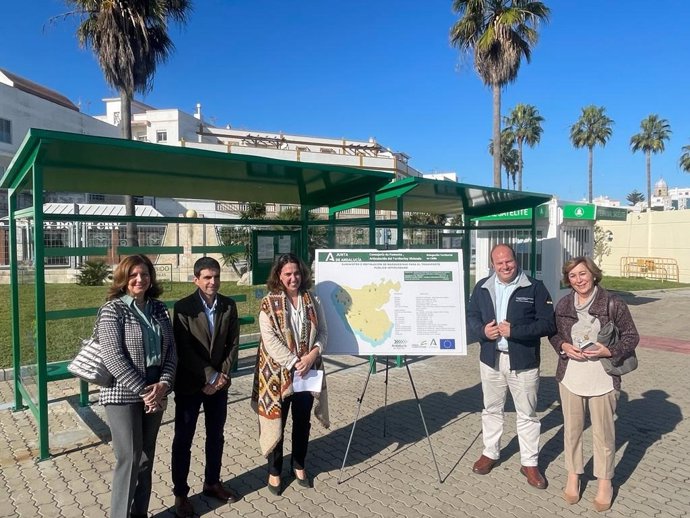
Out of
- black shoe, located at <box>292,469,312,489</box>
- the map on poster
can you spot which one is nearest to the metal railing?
the map on poster

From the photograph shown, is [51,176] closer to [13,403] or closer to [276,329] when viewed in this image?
[13,403]

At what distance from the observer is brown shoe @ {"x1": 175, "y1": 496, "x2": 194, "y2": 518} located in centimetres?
342

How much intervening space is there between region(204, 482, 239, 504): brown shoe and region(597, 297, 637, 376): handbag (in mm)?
2828

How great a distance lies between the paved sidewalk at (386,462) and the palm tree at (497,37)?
15088 millimetres

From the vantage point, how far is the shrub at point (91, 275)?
36.3 ft

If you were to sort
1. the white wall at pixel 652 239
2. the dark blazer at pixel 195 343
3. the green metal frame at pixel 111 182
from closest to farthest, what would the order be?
the dark blazer at pixel 195 343, the green metal frame at pixel 111 182, the white wall at pixel 652 239

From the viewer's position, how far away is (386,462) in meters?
4.36

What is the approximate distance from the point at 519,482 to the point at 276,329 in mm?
2292

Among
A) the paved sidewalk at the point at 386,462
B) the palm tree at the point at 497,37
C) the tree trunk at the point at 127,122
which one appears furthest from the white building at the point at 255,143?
the paved sidewalk at the point at 386,462

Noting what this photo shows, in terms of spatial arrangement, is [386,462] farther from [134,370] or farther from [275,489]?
[134,370]

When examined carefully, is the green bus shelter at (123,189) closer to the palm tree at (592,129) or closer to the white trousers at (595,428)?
the white trousers at (595,428)

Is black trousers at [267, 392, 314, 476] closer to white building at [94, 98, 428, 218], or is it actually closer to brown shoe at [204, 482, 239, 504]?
brown shoe at [204, 482, 239, 504]

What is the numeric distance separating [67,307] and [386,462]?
9059 millimetres

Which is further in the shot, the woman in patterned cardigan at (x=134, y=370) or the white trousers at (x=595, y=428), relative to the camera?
the white trousers at (x=595, y=428)
